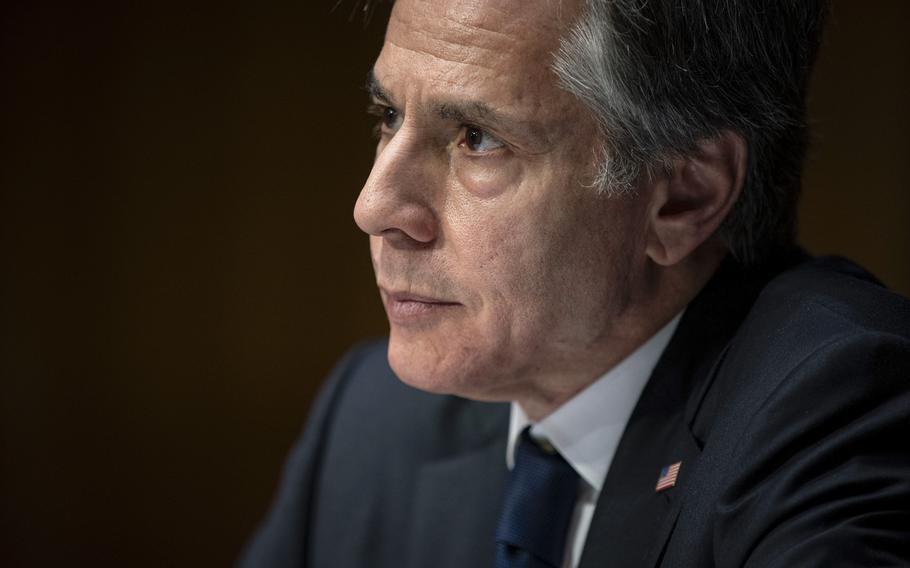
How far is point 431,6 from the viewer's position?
1.46 meters

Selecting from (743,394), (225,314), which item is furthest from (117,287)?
(743,394)

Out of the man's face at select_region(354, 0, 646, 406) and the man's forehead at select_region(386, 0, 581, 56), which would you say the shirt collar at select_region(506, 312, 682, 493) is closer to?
the man's face at select_region(354, 0, 646, 406)

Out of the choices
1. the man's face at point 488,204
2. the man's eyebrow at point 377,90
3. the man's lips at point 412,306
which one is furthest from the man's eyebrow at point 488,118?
the man's lips at point 412,306

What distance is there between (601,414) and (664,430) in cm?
11

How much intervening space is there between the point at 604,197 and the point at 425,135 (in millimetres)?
252

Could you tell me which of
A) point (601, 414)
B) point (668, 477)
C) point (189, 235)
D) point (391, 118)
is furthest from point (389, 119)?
point (189, 235)

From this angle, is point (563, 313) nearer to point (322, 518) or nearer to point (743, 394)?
point (743, 394)

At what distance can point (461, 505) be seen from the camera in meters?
1.84

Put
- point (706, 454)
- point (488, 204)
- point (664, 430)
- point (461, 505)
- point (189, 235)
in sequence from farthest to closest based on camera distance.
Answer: point (189, 235)
point (461, 505)
point (664, 430)
point (488, 204)
point (706, 454)

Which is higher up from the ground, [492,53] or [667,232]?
[492,53]

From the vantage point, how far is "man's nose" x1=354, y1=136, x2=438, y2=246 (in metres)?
1.45

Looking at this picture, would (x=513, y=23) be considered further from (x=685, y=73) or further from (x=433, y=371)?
(x=433, y=371)

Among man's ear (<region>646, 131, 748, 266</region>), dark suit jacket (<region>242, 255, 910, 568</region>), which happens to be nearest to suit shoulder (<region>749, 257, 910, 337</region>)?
dark suit jacket (<region>242, 255, 910, 568</region>)

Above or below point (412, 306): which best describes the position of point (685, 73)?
above
